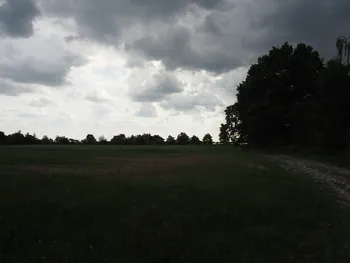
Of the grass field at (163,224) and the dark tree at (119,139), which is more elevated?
the dark tree at (119,139)

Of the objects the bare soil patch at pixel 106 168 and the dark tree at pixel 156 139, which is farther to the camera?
the dark tree at pixel 156 139

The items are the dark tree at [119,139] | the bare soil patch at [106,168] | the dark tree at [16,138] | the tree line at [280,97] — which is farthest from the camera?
the dark tree at [119,139]

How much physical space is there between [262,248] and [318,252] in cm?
118

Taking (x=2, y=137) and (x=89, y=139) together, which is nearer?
(x=2, y=137)

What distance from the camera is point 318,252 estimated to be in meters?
9.34

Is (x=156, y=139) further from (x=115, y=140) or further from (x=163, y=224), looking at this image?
(x=163, y=224)

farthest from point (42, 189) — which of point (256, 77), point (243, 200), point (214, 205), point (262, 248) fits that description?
point (256, 77)

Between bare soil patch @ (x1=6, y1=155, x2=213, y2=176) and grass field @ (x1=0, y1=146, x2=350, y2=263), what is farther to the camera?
bare soil patch @ (x1=6, y1=155, x2=213, y2=176)

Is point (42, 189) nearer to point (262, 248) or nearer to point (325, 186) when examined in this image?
point (262, 248)

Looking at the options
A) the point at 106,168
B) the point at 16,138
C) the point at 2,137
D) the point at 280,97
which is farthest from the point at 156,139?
the point at 106,168

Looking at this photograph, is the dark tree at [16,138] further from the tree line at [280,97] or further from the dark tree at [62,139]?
the tree line at [280,97]

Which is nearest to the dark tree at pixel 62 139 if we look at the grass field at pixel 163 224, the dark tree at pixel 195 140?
the dark tree at pixel 195 140

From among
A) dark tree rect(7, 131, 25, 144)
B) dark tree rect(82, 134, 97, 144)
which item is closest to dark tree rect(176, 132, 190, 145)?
dark tree rect(82, 134, 97, 144)

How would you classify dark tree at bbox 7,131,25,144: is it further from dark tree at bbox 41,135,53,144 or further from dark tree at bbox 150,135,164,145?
dark tree at bbox 150,135,164,145
